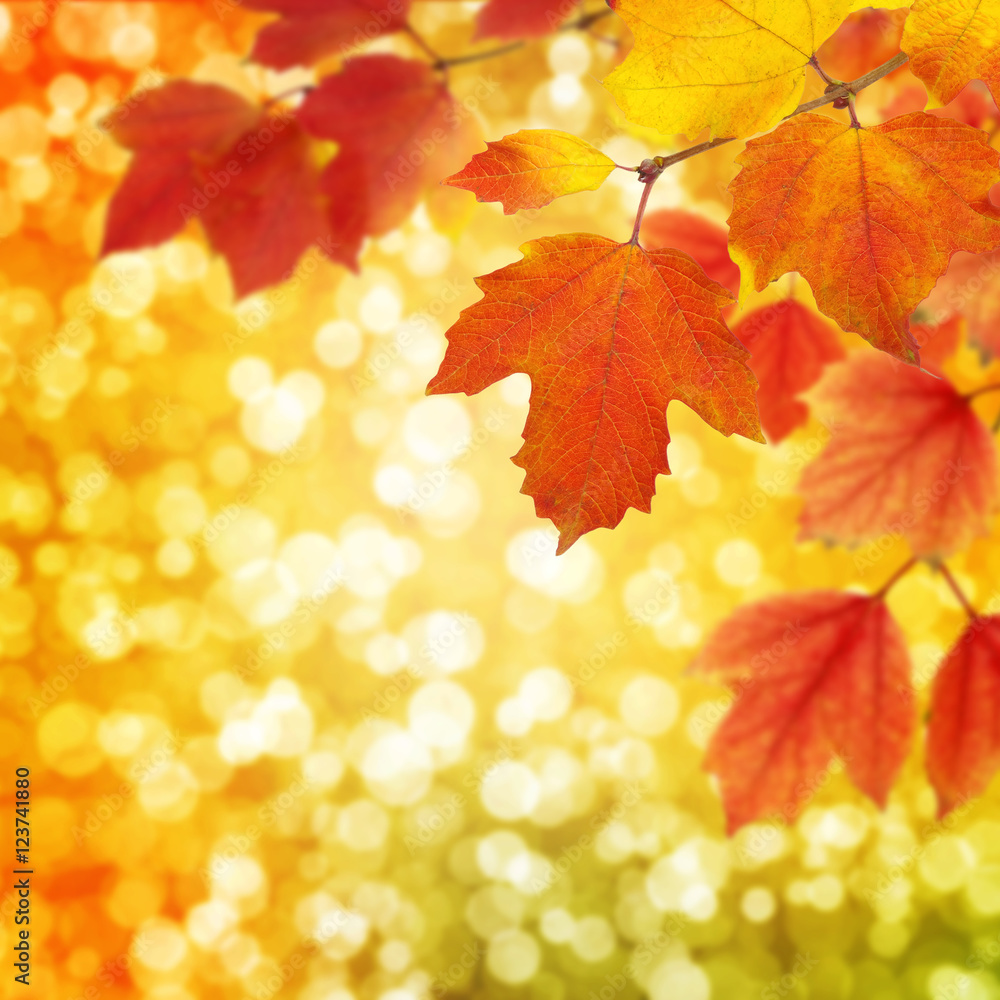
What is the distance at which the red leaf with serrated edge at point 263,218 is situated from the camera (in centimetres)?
73

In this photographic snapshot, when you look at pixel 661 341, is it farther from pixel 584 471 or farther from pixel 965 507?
pixel 965 507

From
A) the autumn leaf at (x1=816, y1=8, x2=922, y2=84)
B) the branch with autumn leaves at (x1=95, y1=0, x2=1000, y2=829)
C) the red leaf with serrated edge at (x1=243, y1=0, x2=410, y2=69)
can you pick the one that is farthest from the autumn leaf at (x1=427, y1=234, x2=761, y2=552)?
the autumn leaf at (x1=816, y1=8, x2=922, y2=84)

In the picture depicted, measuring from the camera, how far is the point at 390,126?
28.3 inches

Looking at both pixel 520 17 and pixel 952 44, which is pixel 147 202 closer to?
pixel 520 17

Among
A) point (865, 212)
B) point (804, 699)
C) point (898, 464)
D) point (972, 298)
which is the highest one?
point (865, 212)

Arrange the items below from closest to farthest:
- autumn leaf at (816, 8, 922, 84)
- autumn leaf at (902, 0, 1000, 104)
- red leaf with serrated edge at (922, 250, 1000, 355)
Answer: autumn leaf at (902, 0, 1000, 104) → red leaf with serrated edge at (922, 250, 1000, 355) → autumn leaf at (816, 8, 922, 84)

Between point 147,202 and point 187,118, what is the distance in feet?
0.28

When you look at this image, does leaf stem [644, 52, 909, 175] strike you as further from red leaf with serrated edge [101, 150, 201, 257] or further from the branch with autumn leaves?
red leaf with serrated edge [101, 150, 201, 257]

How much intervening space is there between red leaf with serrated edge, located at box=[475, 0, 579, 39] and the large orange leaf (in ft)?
1.53

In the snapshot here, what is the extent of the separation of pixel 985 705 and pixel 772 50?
1.95 ft

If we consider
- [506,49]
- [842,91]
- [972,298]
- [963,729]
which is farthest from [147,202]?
[963,729]

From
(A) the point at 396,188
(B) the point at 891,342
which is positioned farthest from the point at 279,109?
(B) the point at 891,342

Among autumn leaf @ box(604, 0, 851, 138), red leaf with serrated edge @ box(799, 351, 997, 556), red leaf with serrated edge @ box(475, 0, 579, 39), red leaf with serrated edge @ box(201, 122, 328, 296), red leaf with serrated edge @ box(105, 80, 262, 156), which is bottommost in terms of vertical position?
red leaf with serrated edge @ box(799, 351, 997, 556)

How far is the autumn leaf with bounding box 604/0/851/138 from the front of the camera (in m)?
0.35
